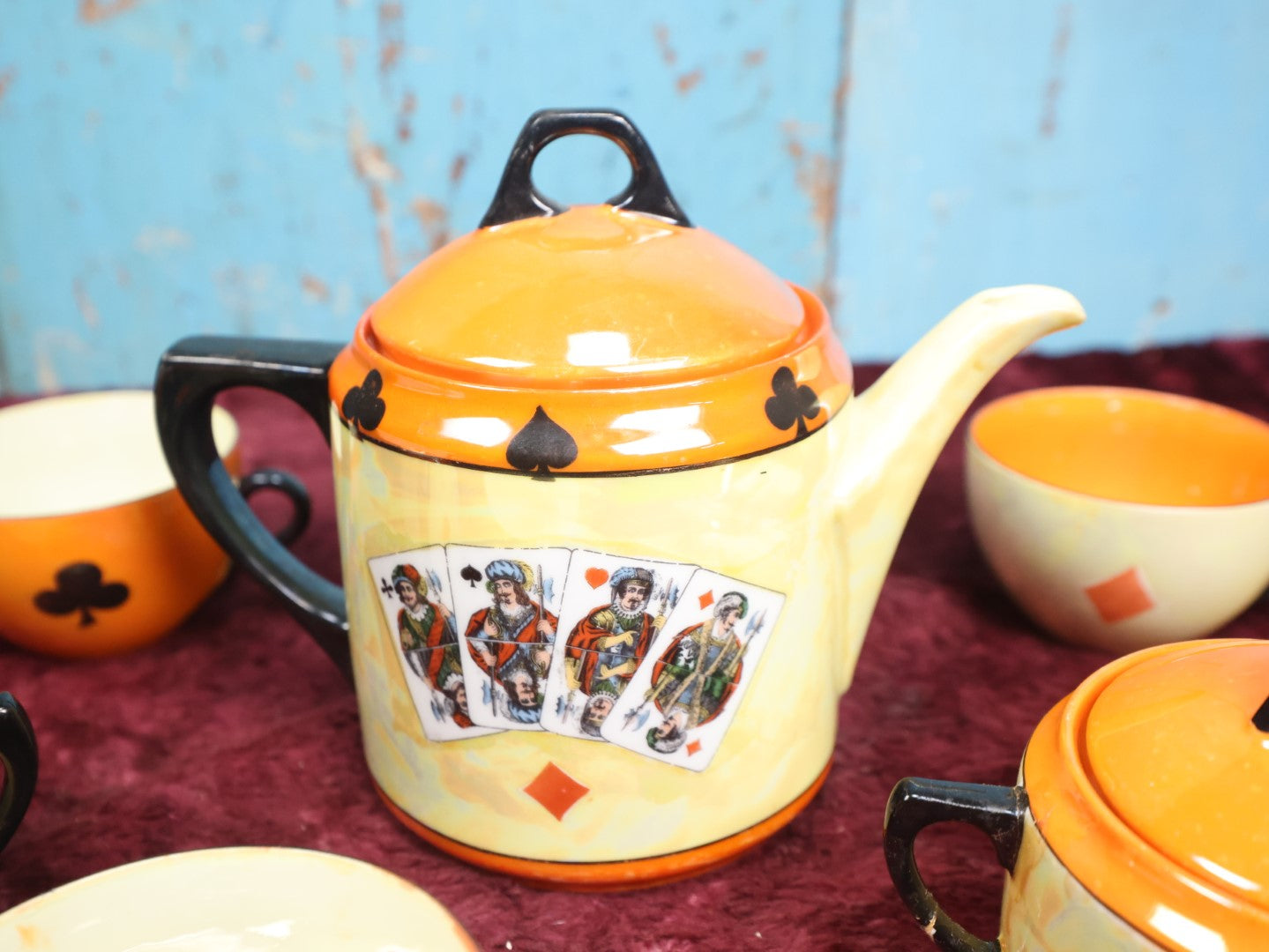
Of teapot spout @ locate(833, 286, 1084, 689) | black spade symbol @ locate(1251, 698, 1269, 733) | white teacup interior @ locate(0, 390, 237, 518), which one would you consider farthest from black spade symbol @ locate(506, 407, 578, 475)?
white teacup interior @ locate(0, 390, 237, 518)

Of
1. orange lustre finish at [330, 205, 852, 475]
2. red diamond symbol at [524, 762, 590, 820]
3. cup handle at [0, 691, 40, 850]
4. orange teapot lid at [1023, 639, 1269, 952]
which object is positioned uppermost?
orange lustre finish at [330, 205, 852, 475]

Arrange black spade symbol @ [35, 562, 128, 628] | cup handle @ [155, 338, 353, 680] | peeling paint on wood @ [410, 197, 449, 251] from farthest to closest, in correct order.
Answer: peeling paint on wood @ [410, 197, 449, 251], black spade symbol @ [35, 562, 128, 628], cup handle @ [155, 338, 353, 680]

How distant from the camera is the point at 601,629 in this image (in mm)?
423

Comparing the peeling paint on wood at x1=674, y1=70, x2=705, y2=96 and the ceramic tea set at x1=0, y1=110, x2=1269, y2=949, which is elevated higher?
the peeling paint on wood at x1=674, y1=70, x2=705, y2=96

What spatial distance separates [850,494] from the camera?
0.47 meters

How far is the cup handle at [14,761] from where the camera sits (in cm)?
41

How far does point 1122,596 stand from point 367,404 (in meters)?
0.43

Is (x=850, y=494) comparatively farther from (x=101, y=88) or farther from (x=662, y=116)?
(x=101, y=88)

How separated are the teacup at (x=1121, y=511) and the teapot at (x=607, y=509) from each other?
0.52 feet

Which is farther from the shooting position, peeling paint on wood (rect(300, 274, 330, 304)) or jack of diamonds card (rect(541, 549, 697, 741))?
peeling paint on wood (rect(300, 274, 330, 304))

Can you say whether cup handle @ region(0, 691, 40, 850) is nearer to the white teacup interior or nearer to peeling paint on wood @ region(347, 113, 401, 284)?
the white teacup interior

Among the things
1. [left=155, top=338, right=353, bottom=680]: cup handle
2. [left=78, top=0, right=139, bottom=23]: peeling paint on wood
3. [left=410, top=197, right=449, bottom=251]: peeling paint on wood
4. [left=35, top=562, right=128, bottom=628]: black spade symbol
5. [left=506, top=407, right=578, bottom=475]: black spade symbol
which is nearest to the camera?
[left=506, top=407, right=578, bottom=475]: black spade symbol

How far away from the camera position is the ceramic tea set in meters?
0.40

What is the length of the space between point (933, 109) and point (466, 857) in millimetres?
863
